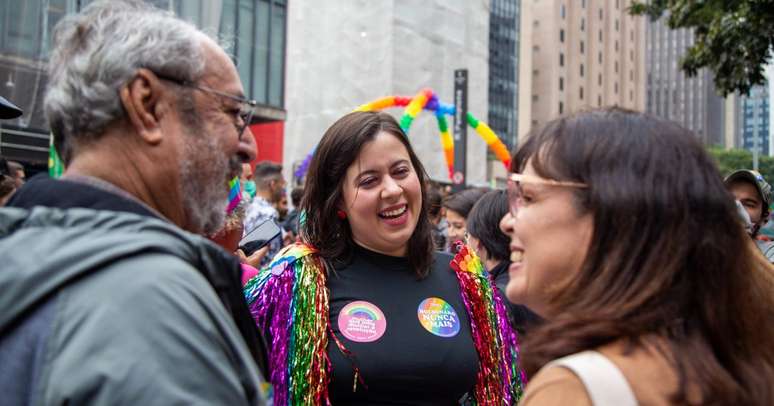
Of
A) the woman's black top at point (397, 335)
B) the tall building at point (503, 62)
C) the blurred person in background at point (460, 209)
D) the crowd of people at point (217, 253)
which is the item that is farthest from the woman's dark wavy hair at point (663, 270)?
the tall building at point (503, 62)

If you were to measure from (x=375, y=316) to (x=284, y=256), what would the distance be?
44 centimetres

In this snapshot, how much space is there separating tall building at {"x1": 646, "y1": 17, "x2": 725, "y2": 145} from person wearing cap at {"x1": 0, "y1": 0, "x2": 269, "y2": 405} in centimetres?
12621

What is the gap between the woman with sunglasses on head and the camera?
8.75ft

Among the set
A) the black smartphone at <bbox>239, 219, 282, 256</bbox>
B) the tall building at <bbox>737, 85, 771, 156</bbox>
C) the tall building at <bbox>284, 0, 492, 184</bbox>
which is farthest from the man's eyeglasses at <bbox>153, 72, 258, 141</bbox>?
the tall building at <bbox>284, 0, 492, 184</bbox>

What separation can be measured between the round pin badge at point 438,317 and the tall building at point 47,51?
36.2ft

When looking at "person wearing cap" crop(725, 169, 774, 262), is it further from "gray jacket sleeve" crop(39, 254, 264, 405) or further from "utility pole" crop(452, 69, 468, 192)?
"utility pole" crop(452, 69, 468, 192)

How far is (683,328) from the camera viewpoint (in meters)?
1.42

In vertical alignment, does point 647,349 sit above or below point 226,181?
below

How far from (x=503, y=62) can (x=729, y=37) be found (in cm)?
6241

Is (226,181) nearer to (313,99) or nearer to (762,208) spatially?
(762,208)

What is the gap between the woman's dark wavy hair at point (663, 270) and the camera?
4.57 ft

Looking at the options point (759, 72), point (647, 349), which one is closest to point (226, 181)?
point (647, 349)

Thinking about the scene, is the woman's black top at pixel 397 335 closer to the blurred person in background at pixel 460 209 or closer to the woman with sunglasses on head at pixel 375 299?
the woman with sunglasses on head at pixel 375 299

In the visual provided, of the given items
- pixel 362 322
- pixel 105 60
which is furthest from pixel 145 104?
pixel 362 322
